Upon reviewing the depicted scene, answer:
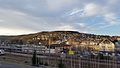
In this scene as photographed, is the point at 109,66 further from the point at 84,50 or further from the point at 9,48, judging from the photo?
the point at 9,48

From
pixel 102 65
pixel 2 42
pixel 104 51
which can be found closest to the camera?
pixel 102 65

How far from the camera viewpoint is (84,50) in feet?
152

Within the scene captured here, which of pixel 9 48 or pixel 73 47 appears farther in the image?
pixel 9 48

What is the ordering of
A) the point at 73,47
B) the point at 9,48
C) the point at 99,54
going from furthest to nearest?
1. the point at 9,48
2. the point at 99,54
3. the point at 73,47

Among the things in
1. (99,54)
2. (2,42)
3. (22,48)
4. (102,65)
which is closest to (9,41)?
(2,42)

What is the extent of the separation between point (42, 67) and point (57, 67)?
157cm

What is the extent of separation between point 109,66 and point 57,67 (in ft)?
29.5

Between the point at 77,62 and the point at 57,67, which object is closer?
the point at 57,67

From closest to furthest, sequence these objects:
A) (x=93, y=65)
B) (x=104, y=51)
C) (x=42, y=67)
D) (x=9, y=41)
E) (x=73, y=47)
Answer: (x=42, y=67), (x=93, y=65), (x=73, y=47), (x=104, y=51), (x=9, y=41)

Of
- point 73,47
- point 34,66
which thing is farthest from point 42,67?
point 73,47

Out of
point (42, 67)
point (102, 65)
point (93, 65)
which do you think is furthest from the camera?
point (102, 65)

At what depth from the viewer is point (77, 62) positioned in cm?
3741

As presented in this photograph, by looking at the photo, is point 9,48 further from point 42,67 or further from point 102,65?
point 42,67

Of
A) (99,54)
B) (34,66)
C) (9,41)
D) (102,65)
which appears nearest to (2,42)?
(9,41)
